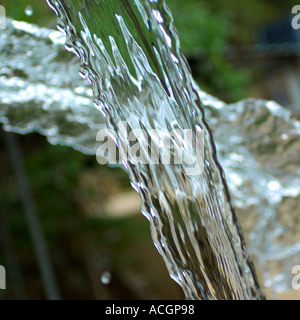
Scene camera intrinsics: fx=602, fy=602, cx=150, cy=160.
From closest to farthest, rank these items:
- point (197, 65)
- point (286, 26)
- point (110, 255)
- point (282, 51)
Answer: point (197, 65) < point (110, 255) < point (282, 51) < point (286, 26)

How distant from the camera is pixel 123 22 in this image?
0.89 metres

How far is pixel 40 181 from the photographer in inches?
183

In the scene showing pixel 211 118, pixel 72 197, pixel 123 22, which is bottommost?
pixel 72 197

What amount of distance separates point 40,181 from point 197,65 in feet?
5.18

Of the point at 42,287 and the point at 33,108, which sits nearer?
the point at 33,108

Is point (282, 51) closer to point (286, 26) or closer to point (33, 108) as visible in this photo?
point (286, 26)

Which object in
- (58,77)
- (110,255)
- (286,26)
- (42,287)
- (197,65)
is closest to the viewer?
(58,77)

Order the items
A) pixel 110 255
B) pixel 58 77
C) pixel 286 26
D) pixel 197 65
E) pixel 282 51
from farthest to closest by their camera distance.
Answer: pixel 286 26, pixel 282 51, pixel 110 255, pixel 197 65, pixel 58 77

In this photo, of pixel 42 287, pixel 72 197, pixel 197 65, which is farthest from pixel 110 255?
pixel 197 65

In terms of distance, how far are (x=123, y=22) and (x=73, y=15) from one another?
74 mm

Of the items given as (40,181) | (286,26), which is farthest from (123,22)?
(286,26)

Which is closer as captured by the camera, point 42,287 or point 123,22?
point 123,22

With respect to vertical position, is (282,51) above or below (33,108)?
below

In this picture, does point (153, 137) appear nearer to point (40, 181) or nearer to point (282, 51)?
point (40, 181)
